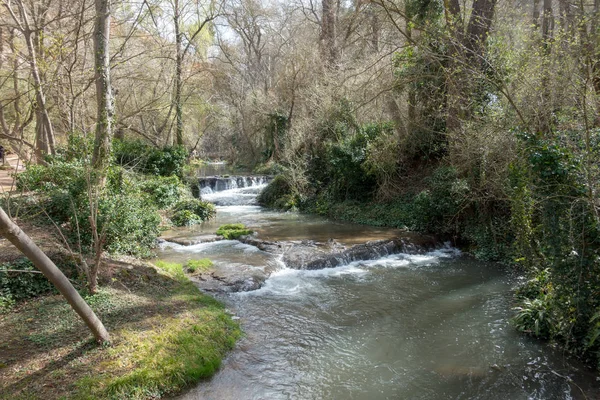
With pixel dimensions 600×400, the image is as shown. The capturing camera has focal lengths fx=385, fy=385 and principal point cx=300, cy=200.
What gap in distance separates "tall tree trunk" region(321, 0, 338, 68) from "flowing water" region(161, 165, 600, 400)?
1206 cm

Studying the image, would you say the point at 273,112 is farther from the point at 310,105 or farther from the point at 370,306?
the point at 370,306

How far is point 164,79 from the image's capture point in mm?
16688

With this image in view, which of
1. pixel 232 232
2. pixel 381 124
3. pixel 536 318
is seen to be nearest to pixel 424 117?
pixel 381 124

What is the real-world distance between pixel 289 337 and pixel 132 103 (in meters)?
15.8

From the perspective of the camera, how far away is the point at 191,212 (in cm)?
1452

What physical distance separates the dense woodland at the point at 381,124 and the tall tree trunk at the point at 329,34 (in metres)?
0.09

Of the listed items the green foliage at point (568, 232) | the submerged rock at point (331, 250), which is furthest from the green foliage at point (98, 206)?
the green foliage at point (568, 232)

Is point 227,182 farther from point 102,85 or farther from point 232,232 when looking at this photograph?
point 102,85

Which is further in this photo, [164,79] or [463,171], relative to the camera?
[164,79]

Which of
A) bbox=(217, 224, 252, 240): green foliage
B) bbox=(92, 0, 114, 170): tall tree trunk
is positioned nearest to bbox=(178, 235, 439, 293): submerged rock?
bbox=(217, 224, 252, 240): green foliage

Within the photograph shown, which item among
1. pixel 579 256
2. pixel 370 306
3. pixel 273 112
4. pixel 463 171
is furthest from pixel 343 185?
pixel 579 256

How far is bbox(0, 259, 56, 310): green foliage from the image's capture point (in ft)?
18.1

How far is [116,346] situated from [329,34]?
60.6 feet

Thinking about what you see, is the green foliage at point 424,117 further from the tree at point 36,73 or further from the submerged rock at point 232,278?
the tree at point 36,73
